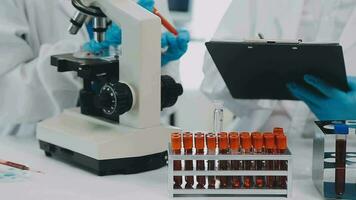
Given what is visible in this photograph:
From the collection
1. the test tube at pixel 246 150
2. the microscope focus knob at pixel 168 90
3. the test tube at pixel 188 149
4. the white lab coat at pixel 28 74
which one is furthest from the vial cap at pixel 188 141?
the white lab coat at pixel 28 74

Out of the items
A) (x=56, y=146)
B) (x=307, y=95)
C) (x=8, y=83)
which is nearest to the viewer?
(x=56, y=146)

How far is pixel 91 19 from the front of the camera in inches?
59.3

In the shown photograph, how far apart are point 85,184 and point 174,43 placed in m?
0.47

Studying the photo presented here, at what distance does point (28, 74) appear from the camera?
1.77 metres

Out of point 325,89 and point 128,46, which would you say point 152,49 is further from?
point 325,89

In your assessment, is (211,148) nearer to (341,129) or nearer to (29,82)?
(341,129)

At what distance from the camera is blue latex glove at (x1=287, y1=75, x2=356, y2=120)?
1.55 metres

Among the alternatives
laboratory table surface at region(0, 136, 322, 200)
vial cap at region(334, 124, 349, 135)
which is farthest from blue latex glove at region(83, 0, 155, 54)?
vial cap at region(334, 124, 349, 135)

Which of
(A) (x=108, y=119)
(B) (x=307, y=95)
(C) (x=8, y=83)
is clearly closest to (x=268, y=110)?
(B) (x=307, y=95)

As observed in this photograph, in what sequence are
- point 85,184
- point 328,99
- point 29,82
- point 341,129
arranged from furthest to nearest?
point 29,82
point 328,99
point 85,184
point 341,129

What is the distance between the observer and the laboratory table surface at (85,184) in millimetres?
1267

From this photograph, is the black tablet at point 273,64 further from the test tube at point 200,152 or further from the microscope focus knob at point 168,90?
the test tube at point 200,152

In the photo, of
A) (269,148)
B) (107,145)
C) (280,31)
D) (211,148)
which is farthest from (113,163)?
(280,31)

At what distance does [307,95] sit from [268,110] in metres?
0.27
